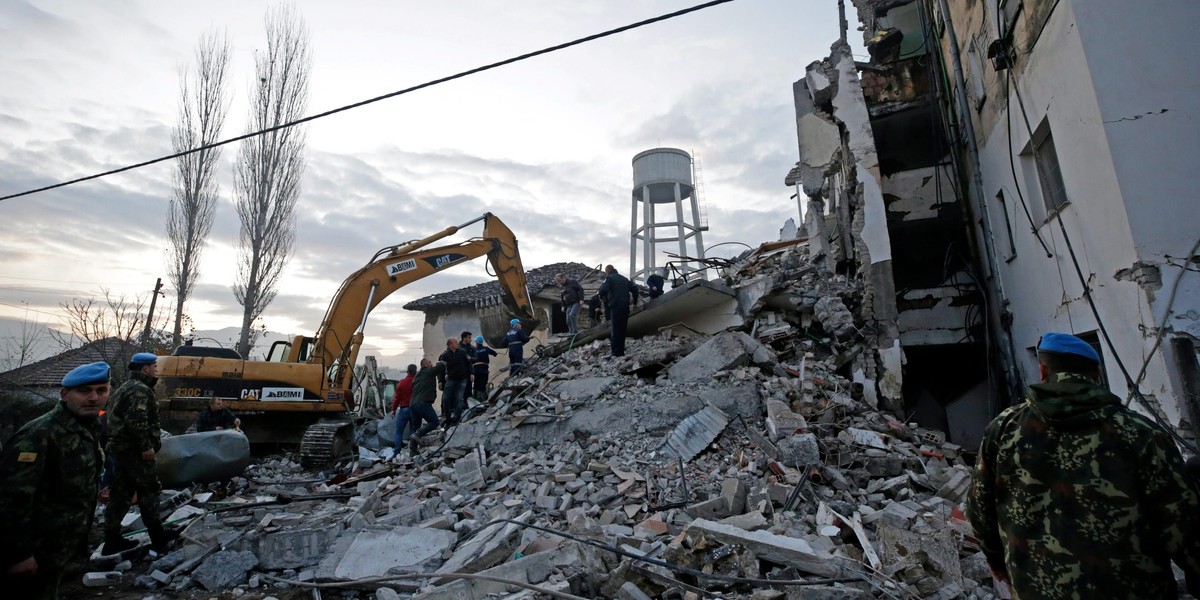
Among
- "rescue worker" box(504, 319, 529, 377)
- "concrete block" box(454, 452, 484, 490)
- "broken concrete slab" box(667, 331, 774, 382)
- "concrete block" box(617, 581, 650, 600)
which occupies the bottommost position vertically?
"concrete block" box(617, 581, 650, 600)

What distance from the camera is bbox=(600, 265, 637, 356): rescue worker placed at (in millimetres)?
8594

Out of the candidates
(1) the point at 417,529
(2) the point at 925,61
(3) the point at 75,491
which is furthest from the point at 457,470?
(2) the point at 925,61

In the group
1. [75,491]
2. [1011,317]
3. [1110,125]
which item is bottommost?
[75,491]

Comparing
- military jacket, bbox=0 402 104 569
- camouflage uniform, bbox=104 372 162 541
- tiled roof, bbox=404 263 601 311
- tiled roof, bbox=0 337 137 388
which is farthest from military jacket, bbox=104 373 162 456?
tiled roof, bbox=404 263 601 311

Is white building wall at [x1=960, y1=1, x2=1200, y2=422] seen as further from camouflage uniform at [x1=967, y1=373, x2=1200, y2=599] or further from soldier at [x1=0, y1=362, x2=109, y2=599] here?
soldier at [x1=0, y1=362, x2=109, y2=599]

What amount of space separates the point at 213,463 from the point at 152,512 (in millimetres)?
2057

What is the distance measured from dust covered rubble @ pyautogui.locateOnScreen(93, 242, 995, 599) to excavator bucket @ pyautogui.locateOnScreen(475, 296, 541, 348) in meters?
8.60

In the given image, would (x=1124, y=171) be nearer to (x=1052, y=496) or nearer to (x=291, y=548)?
(x=1052, y=496)

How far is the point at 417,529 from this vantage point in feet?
15.6

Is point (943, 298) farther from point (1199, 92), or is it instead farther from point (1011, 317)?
point (1199, 92)

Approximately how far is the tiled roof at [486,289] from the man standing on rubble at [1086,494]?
17903mm

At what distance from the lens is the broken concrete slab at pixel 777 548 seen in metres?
3.46

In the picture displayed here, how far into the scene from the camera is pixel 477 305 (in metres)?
20.4

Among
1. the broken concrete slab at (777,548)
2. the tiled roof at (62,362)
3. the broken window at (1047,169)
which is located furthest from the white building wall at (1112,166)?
the tiled roof at (62,362)
